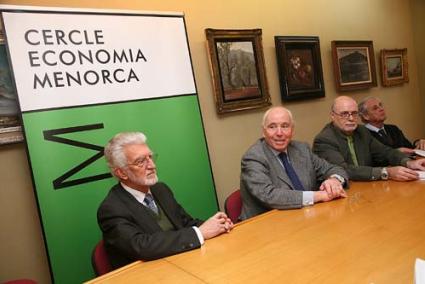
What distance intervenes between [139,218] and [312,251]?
0.80m

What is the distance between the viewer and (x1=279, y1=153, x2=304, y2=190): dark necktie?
2.22 metres

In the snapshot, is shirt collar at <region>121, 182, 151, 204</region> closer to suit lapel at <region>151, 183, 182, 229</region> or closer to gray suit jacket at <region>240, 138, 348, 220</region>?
suit lapel at <region>151, 183, 182, 229</region>

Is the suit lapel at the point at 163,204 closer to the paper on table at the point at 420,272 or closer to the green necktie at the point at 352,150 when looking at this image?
the paper on table at the point at 420,272

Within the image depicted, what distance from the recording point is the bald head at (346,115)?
2611 mm

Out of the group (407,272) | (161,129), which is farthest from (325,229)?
(161,129)

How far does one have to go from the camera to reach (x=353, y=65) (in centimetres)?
413

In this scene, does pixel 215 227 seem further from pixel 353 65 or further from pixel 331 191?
pixel 353 65

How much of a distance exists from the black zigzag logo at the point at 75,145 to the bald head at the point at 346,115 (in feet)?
5.59

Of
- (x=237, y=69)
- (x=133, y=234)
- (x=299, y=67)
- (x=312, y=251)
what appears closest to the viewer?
(x=312, y=251)

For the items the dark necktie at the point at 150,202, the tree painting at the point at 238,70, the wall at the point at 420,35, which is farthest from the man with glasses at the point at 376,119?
the dark necktie at the point at 150,202

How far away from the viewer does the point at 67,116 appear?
225cm

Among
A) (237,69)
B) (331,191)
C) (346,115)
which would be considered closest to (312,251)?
(331,191)

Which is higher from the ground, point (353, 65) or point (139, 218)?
point (353, 65)

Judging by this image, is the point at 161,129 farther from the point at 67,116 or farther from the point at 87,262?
the point at 87,262
